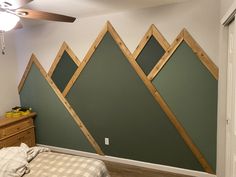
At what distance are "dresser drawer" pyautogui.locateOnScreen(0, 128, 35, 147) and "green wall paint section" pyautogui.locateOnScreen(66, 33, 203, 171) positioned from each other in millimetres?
1158

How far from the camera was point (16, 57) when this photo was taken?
3996 millimetres

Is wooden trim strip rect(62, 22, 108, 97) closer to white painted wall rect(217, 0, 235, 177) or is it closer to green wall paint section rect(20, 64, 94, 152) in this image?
green wall paint section rect(20, 64, 94, 152)

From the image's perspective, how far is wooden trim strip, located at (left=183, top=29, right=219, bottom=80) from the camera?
255cm

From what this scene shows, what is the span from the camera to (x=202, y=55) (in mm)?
2588

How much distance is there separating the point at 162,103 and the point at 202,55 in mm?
865

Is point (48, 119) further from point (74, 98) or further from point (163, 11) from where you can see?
point (163, 11)

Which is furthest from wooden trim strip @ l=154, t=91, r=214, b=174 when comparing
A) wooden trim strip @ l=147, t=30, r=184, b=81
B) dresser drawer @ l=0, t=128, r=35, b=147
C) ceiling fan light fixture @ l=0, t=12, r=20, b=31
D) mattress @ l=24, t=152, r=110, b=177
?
dresser drawer @ l=0, t=128, r=35, b=147

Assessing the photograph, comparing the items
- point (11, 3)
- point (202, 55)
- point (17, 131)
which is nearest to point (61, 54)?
point (17, 131)

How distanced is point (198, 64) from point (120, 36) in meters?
1.23

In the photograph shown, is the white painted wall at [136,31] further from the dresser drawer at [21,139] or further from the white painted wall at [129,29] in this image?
the dresser drawer at [21,139]

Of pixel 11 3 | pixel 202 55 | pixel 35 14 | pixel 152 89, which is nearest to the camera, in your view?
pixel 11 3

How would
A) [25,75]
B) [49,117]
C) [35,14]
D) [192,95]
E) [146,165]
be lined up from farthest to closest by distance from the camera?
[25,75] → [49,117] → [146,165] → [192,95] → [35,14]

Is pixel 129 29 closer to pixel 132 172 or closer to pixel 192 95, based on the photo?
pixel 192 95

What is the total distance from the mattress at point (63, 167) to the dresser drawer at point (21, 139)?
1308 millimetres
